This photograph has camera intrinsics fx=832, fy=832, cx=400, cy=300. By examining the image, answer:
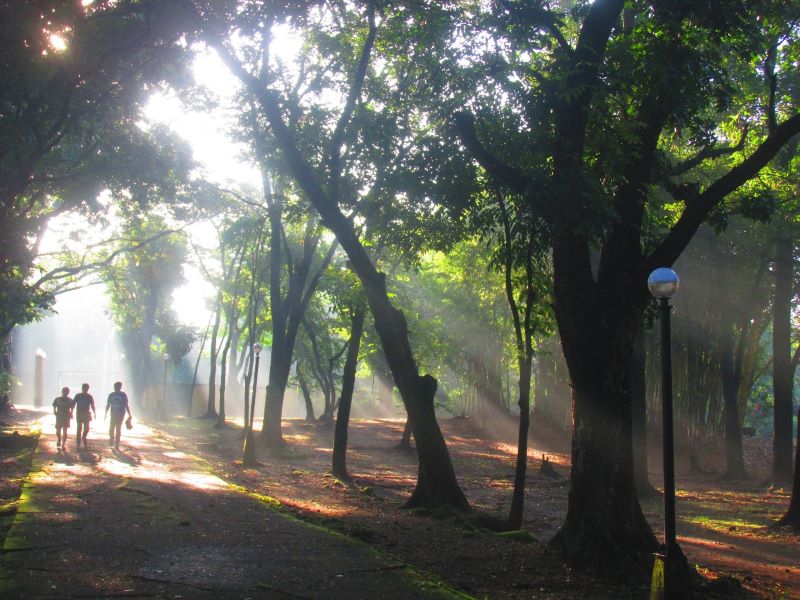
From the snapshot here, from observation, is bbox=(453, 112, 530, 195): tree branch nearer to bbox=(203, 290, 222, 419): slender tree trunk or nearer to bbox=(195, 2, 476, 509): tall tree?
bbox=(195, 2, 476, 509): tall tree

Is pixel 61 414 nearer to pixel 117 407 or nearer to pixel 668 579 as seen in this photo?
pixel 117 407

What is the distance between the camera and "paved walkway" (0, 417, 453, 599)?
22.7 feet

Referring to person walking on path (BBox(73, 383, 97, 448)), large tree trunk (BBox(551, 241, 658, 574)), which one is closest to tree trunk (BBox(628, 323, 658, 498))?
large tree trunk (BBox(551, 241, 658, 574))

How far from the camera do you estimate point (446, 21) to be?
11.8 m

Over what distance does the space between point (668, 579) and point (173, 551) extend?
4784 mm

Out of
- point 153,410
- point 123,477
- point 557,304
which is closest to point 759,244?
point 557,304

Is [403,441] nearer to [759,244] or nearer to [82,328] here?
[759,244]

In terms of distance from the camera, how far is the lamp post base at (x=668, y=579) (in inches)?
278

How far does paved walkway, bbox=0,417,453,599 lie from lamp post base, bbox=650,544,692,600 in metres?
1.84

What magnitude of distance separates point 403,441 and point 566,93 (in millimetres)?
20946

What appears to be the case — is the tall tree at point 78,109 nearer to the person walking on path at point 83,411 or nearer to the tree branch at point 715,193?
the person walking on path at point 83,411

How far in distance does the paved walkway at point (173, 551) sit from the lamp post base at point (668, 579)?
6.03 ft

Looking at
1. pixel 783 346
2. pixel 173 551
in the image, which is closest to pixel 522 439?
pixel 173 551

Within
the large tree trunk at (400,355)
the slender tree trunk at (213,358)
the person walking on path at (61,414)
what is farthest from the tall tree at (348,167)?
the slender tree trunk at (213,358)
